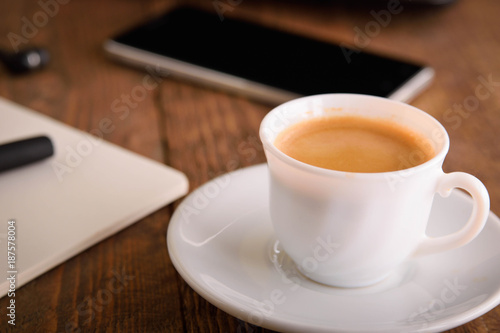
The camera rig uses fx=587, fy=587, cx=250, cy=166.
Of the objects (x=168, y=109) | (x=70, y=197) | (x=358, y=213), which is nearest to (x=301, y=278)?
(x=358, y=213)

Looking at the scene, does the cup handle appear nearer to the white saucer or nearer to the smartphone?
the white saucer

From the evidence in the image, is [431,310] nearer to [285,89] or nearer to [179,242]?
[179,242]

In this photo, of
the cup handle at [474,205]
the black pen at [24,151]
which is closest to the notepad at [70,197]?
the black pen at [24,151]

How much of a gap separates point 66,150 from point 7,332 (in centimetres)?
34

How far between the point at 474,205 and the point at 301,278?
0.18m

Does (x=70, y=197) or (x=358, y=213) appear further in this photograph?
(x=70, y=197)

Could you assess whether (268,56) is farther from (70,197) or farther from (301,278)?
(301,278)

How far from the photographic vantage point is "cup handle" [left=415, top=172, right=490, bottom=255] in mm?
530

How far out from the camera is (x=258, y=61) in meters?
1.06

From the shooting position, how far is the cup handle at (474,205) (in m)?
0.53

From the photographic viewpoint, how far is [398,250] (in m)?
0.56

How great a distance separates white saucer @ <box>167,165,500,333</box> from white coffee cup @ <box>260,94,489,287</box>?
2 cm

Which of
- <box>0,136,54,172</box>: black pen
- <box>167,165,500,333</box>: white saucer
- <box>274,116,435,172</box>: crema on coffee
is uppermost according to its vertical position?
<box>274,116,435,172</box>: crema on coffee

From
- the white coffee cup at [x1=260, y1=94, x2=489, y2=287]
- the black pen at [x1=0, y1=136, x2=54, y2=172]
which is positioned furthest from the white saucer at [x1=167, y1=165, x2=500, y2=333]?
the black pen at [x1=0, y1=136, x2=54, y2=172]
